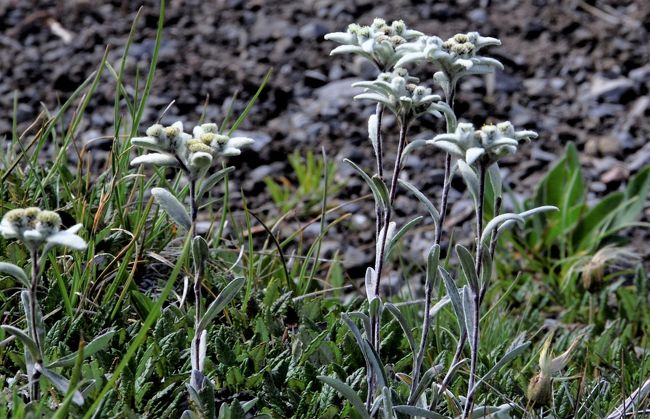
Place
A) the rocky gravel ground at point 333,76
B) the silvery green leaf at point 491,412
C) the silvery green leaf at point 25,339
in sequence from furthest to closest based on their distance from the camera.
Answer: the rocky gravel ground at point 333,76 → the silvery green leaf at point 491,412 → the silvery green leaf at point 25,339

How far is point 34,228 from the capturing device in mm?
1778

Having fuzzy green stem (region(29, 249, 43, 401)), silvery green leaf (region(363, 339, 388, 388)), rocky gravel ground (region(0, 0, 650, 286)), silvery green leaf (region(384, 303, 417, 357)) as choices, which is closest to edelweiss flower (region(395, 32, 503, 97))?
silvery green leaf (region(384, 303, 417, 357))

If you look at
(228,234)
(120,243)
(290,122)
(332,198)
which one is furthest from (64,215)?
(290,122)

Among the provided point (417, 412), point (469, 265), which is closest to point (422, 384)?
point (417, 412)

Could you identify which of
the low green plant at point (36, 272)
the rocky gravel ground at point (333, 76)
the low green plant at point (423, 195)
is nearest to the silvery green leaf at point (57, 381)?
the low green plant at point (36, 272)

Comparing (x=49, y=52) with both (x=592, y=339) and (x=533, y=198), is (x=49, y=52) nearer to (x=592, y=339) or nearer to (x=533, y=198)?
(x=533, y=198)

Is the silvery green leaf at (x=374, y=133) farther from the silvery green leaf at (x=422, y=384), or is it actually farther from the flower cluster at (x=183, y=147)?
the silvery green leaf at (x=422, y=384)

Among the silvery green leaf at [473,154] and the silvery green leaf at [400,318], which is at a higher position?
the silvery green leaf at [473,154]

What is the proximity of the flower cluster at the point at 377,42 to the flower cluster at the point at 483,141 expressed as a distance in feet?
1.19

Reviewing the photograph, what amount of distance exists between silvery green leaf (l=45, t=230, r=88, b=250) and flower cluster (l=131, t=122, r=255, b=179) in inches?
10.7

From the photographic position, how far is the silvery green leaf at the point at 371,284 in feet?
7.35

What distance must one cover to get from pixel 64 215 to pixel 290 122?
2141mm

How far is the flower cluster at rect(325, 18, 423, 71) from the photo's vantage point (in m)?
2.18

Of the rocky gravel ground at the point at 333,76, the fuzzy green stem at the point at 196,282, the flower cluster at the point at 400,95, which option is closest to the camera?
the fuzzy green stem at the point at 196,282
